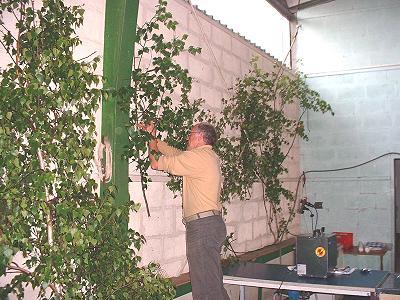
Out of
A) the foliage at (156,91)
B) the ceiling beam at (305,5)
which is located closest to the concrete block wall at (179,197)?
the foliage at (156,91)

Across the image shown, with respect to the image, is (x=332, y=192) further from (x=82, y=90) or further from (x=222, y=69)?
(x=82, y=90)

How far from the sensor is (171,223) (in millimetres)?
4066

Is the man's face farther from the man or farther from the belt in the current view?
the belt

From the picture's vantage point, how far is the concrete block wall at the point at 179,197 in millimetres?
3793

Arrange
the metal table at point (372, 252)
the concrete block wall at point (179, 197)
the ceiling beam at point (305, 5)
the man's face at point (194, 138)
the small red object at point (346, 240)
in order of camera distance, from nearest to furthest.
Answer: the man's face at point (194, 138), the concrete block wall at point (179, 197), the metal table at point (372, 252), the small red object at point (346, 240), the ceiling beam at point (305, 5)

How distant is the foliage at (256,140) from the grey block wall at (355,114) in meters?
0.66

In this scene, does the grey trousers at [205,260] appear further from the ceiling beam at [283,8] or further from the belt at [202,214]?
the ceiling beam at [283,8]

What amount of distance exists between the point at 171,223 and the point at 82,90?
6.60ft

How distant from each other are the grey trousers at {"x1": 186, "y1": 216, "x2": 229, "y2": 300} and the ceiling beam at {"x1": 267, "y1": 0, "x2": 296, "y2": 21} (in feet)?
14.0

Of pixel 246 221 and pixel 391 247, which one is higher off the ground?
pixel 246 221

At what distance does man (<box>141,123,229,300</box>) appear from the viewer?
133 inches

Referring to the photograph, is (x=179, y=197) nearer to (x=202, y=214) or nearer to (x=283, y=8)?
(x=202, y=214)

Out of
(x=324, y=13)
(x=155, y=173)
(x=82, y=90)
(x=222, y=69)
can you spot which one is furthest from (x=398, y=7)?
(x=82, y=90)

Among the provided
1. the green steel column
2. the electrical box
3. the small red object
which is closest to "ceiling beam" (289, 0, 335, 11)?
the small red object
